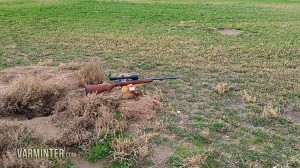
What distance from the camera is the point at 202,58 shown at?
9.98m

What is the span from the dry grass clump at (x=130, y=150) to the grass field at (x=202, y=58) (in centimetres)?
44

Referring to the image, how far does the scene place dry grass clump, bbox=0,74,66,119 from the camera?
5875 millimetres

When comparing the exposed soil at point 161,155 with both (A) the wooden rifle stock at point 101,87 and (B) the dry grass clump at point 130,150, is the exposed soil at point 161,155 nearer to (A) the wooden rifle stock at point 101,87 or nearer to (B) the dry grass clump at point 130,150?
(B) the dry grass clump at point 130,150

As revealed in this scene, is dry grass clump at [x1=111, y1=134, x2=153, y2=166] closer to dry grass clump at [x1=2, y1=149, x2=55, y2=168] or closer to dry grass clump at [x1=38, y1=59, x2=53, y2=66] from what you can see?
Result: dry grass clump at [x1=2, y1=149, x2=55, y2=168]

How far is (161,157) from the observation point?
4906 mm

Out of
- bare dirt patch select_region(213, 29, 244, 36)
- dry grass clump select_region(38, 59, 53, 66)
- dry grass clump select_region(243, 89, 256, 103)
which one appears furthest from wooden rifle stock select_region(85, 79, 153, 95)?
bare dirt patch select_region(213, 29, 244, 36)

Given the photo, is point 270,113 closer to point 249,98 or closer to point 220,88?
point 249,98

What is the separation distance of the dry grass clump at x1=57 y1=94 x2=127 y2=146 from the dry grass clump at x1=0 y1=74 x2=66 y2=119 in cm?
52

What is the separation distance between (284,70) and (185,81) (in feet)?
9.11

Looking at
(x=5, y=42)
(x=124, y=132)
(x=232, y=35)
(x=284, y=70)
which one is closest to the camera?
(x=124, y=132)

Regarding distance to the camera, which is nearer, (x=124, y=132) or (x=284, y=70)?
Answer: (x=124, y=132)

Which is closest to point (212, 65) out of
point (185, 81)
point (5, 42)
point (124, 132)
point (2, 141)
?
point (185, 81)

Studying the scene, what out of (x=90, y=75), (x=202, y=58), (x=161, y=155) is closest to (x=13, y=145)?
(x=161, y=155)

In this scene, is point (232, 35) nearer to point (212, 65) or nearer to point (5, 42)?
point (212, 65)
